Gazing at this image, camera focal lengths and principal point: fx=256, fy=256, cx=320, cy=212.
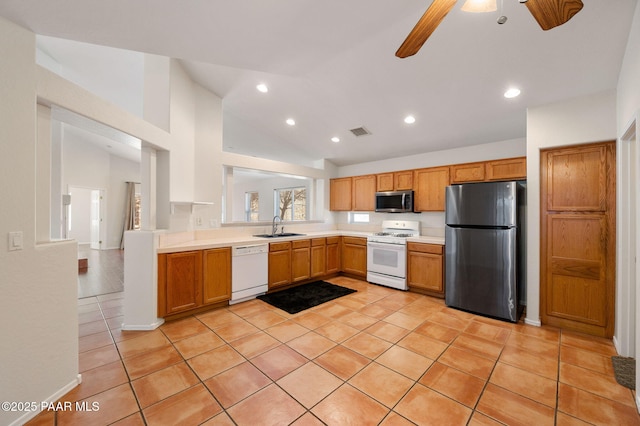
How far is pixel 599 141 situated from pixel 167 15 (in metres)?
4.03

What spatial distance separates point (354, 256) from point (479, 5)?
404cm

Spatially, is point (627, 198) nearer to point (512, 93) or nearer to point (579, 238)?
point (579, 238)

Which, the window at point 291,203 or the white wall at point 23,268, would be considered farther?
the window at point 291,203

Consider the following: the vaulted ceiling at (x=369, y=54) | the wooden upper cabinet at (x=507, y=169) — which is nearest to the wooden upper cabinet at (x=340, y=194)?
the vaulted ceiling at (x=369, y=54)

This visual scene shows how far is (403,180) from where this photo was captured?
4.66 metres

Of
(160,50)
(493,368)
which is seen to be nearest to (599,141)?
(493,368)

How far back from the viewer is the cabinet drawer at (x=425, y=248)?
384 cm

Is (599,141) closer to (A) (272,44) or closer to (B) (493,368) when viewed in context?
(B) (493,368)

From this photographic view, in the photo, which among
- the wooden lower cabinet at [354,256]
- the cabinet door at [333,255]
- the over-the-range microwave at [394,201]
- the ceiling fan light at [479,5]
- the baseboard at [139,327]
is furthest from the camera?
the cabinet door at [333,255]

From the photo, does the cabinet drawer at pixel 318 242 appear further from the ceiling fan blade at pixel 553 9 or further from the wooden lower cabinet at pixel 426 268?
the ceiling fan blade at pixel 553 9

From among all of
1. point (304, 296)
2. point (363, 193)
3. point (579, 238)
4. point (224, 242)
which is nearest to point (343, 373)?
point (304, 296)

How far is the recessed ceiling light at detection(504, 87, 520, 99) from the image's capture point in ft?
9.26

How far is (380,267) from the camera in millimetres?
4453

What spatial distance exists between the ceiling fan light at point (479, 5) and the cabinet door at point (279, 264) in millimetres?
3426
